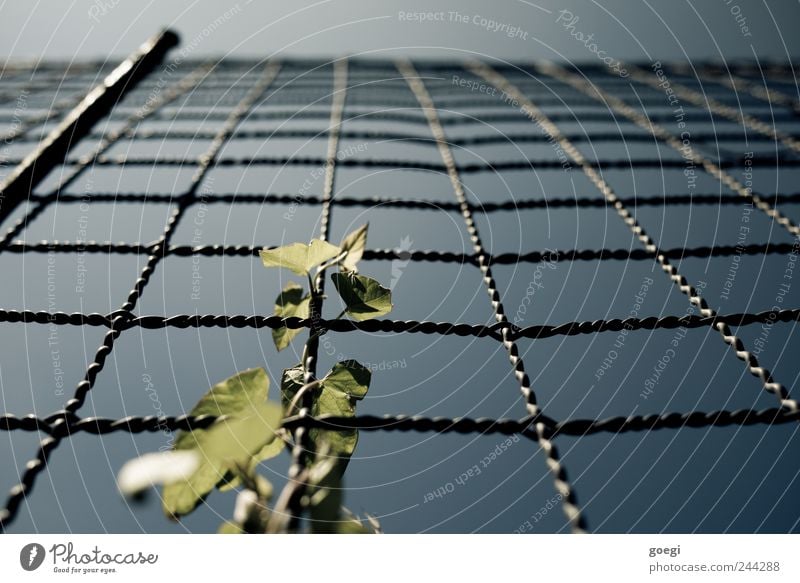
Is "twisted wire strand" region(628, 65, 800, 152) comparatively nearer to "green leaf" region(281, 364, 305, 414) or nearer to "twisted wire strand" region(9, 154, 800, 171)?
"twisted wire strand" region(9, 154, 800, 171)

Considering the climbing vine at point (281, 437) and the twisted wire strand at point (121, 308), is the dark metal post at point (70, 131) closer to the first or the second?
the twisted wire strand at point (121, 308)

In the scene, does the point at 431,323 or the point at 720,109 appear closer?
the point at 431,323

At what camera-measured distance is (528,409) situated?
4.18ft

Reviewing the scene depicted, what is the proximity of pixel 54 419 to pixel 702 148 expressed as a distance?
4.09m

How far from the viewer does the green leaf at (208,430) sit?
2.73ft

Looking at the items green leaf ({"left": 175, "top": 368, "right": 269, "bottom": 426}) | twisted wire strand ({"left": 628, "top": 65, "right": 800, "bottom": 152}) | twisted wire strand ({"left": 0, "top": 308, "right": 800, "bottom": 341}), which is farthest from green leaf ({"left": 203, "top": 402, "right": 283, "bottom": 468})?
twisted wire strand ({"left": 628, "top": 65, "right": 800, "bottom": 152})

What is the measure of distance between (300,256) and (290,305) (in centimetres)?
15

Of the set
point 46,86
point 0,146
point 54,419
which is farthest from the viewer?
point 46,86

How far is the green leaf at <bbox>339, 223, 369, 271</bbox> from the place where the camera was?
1318 millimetres

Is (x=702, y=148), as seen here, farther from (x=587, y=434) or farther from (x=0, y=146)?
(x=0, y=146)

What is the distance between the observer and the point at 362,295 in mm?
1298

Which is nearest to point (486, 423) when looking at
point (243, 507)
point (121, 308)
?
point (243, 507)

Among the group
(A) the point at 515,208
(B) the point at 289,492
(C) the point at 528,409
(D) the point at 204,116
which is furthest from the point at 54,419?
Answer: (D) the point at 204,116
